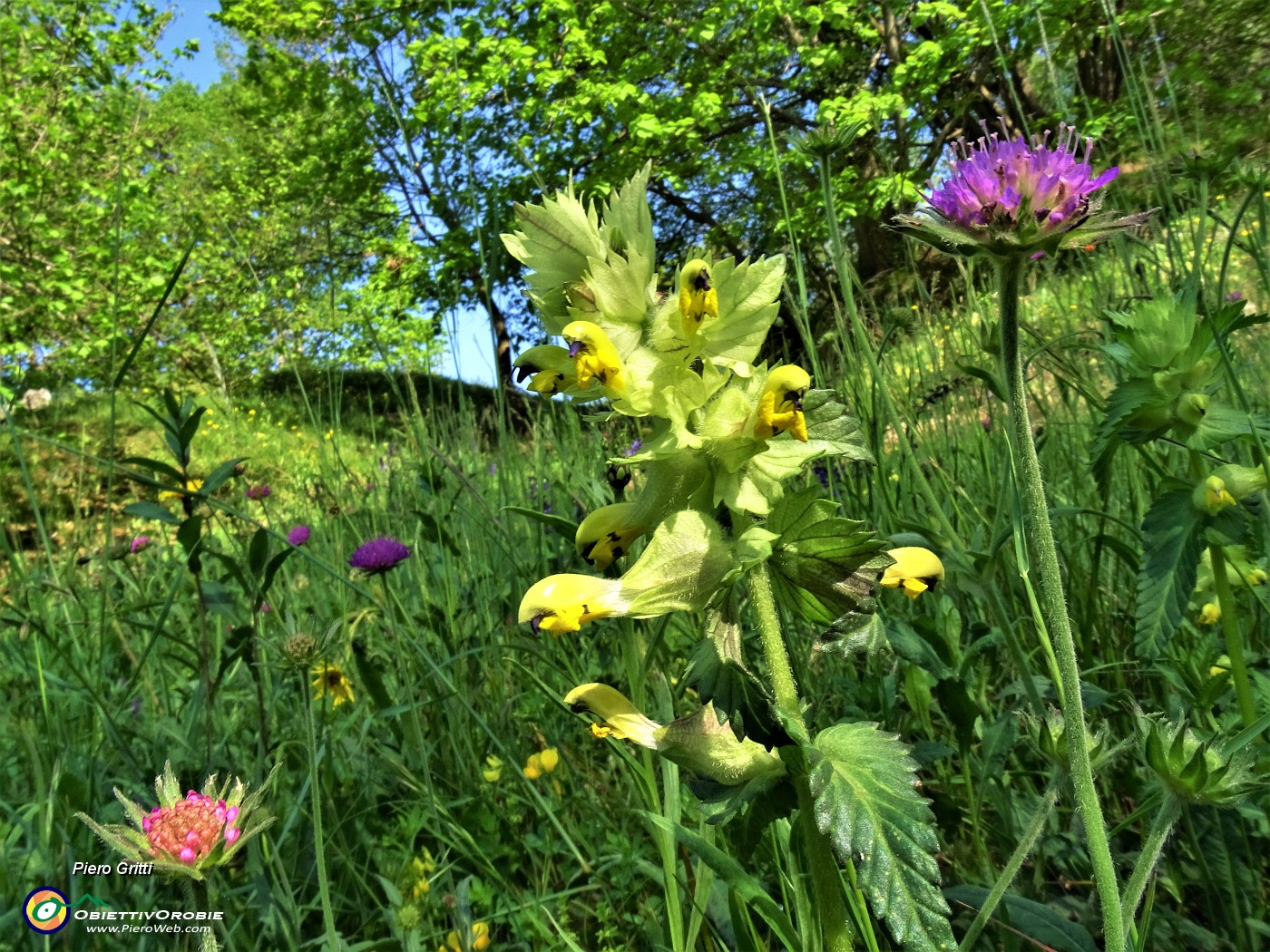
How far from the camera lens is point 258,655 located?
1787 mm

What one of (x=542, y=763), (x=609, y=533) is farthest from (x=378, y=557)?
(x=609, y=533)

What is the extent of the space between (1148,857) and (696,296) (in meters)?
0.55

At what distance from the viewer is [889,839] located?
1.76 feet

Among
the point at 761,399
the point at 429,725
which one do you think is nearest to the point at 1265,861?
the point at 761,399

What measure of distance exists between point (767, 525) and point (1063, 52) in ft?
30.0

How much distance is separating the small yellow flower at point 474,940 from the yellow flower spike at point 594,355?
747 millimetres

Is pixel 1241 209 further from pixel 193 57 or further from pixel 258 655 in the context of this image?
pixel 193 57

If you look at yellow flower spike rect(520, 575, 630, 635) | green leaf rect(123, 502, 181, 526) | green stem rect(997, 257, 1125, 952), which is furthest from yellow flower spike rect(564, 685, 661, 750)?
green leaf rect(123, 502, 181, 526)

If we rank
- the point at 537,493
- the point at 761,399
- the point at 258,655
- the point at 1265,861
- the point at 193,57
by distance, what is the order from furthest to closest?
1. the point at 193,57
2. the point at 537,493
3. the point at 258,655
4. the point at 1265,861
5. the point at 761,399

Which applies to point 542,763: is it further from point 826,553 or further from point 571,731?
point 826,553

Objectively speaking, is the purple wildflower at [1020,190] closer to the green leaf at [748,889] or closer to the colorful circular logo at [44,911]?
the green leaf at [748,889]

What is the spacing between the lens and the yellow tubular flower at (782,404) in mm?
612

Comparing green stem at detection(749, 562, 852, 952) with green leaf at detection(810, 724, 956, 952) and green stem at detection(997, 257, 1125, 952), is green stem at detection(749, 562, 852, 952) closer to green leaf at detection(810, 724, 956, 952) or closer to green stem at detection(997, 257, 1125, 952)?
green leaf at detection(810, 724, 956, 952)

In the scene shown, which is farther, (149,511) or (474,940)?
(149,511)
